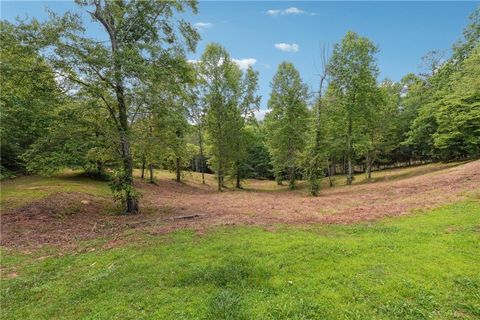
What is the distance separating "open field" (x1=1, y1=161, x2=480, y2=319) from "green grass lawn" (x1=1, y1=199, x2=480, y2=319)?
28 millimetres

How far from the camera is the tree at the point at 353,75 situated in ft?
92.3

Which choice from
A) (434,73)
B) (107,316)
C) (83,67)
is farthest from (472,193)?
(434,73)

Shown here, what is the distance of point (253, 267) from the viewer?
6.95 metres

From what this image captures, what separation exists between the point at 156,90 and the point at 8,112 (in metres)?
7.16

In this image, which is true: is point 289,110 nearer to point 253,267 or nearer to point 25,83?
point 25,83

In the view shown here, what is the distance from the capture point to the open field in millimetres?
5453

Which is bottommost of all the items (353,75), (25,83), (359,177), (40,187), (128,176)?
(359,177)

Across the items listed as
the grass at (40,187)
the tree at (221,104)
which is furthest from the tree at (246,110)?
the grass at (40,187)

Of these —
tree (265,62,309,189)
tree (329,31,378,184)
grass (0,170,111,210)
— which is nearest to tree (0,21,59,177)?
grass (0,170,111,210)

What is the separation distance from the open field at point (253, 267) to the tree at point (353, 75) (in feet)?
60.1

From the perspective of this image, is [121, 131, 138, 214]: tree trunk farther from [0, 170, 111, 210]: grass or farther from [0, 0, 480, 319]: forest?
[0, 170, 111, 210]: grass

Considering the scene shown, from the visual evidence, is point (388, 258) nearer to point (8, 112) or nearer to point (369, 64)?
point (8, 112)

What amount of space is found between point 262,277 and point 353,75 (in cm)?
2666

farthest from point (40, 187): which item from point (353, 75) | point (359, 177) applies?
point (359, 177)
